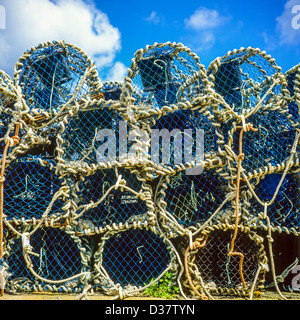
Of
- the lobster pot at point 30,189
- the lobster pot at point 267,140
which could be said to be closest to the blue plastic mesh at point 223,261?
the lobster pot at point 267,140

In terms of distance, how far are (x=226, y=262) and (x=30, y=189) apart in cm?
148

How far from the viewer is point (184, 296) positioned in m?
1.85

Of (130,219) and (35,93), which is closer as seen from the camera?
(130,219)

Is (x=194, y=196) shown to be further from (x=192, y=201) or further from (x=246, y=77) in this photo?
(x=246, y=77)

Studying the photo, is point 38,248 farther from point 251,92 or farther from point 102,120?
point 251,92

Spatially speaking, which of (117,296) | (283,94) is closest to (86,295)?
(117,296)

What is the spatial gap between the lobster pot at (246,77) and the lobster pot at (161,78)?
17 centimetres

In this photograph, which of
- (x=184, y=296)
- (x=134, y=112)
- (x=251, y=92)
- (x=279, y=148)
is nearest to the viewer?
(x=184, y=296)

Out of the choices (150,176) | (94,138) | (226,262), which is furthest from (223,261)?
(94,138)

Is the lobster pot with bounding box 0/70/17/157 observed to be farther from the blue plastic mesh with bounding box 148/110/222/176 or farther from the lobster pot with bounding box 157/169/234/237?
the lobster pot with bounding box 157/169/234/237

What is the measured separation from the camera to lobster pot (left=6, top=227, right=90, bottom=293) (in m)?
2.04

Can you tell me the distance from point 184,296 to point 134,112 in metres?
1.17

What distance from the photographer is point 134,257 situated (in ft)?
7.31

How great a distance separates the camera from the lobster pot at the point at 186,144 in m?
1.94
